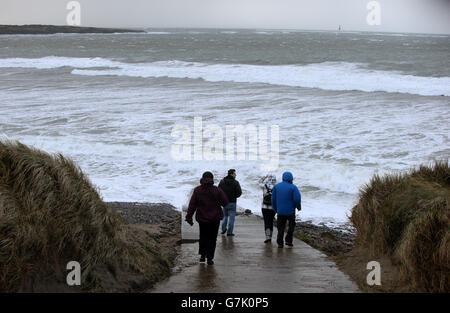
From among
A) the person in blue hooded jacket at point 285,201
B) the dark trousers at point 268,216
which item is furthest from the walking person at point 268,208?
the person in blue hooded jacket at point 285,201

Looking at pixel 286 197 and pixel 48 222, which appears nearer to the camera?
pixel 48 222

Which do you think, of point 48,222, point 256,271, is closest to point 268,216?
point 256,271

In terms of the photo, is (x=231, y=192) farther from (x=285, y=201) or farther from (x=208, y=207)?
(x=208, y=207)

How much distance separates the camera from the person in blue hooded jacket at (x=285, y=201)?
886cm

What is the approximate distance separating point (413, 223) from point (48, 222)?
13.4 ft

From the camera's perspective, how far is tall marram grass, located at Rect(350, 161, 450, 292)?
5.96 meters

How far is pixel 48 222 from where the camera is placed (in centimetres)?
609

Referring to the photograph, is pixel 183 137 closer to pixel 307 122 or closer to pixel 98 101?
pixel 307 122

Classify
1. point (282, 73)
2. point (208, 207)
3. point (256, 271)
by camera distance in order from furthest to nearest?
point (282, 73) < point (208, 207) < point (256, 271)

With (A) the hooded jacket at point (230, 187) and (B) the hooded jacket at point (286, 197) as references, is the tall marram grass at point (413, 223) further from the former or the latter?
(A) the hooded jacket at point (230, 187)

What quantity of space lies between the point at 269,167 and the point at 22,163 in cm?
1100

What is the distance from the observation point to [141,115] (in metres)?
26.3

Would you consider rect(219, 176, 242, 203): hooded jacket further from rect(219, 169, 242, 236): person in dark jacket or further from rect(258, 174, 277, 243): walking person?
rect(258, 174, 277, 243): walking person
